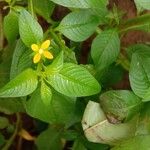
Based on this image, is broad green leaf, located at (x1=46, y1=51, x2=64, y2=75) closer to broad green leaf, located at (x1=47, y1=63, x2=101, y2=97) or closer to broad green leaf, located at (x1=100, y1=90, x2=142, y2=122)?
broad green leaf, located at (x1=47, y1=63, x2=101, y2=97)

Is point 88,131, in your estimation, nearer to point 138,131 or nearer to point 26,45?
point 138,131

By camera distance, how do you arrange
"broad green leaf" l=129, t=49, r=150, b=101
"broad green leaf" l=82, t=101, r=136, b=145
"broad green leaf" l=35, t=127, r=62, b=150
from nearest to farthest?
"broad green leaf" l=129, t=49, r=150, b=101 < "broad green leaf" l=82, t=101, r=136, b=145 < "broad green leaf" l=35, t=127, r=62, b=150

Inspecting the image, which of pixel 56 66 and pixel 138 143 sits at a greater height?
pixel 56 66

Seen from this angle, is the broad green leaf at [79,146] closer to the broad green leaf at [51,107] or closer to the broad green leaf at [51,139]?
the broad green leaf at [51,139]

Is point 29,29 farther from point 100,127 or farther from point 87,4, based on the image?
point 100,127

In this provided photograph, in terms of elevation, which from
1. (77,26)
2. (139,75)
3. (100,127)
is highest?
(77,26)

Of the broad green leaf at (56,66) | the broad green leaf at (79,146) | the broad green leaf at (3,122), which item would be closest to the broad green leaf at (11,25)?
the broad green leaf at (56,66)

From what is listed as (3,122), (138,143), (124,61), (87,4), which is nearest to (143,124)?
(138,143)

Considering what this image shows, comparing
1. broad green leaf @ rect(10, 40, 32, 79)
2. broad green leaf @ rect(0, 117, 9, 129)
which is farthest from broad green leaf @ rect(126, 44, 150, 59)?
broad green leaf @ rect(0, 117, 9, 129)
